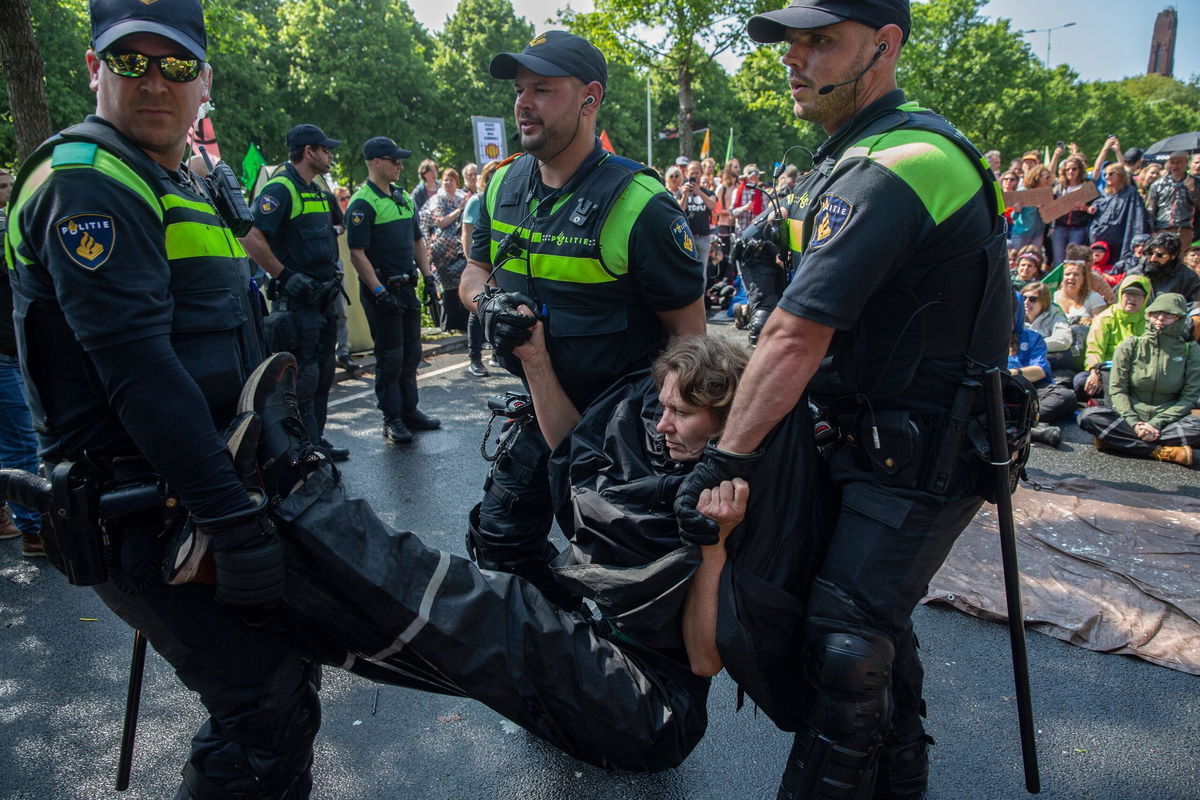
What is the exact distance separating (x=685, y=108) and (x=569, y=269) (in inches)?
818

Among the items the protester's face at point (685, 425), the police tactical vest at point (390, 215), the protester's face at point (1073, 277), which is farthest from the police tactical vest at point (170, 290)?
the protester's face at point (1073, 277)

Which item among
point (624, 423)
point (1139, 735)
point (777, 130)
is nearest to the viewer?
point (624, 423)

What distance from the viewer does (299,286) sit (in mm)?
4992

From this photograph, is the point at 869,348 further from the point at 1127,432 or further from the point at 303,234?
the point at 1127,432

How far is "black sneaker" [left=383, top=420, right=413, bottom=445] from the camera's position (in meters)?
5.91

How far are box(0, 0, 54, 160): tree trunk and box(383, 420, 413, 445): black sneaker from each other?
118 inches

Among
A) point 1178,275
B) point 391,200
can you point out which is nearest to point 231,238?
point 391,200

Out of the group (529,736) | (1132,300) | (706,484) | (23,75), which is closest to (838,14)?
(706,484)

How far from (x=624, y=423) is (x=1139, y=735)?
2.07 metres

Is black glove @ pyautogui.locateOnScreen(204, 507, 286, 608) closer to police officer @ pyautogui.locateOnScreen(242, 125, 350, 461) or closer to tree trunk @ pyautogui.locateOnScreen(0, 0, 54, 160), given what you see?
police officer @ pyautogui.locateOnScreen(242, 125, 350, 461)

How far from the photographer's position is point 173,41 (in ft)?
5.94

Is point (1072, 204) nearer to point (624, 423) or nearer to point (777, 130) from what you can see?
point (624, 423)

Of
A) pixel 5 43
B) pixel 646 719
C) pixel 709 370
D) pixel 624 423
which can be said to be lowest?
pixel 646 719

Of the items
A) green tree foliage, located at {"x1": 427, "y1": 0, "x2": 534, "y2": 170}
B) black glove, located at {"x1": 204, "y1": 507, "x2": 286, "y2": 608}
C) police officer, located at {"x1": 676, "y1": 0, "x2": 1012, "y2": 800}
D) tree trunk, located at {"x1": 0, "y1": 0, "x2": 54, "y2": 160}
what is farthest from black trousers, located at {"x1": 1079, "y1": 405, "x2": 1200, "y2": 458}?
green tree foliage, located at {"x1": 427, "y1": 0, "x2": 534, "y2": 170}
